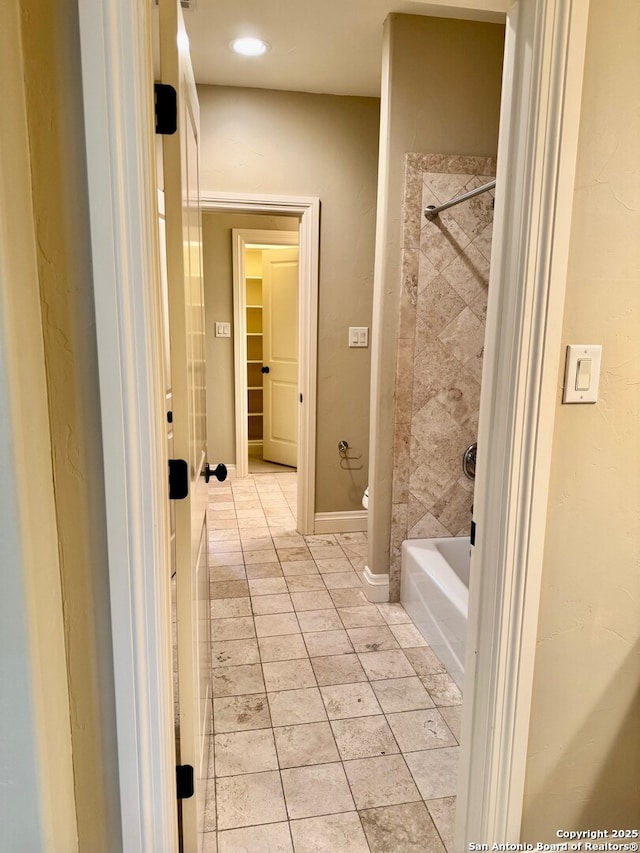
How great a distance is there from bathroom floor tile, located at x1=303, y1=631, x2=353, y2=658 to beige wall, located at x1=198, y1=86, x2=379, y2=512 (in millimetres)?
1211

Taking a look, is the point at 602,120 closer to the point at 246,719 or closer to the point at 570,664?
the point at 570,664

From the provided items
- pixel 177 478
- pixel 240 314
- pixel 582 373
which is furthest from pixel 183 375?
pixel 240 314

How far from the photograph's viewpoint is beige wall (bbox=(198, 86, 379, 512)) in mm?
3111

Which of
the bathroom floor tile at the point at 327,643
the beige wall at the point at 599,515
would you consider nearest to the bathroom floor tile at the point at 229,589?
the bathroom floor tile at the point at 327,643

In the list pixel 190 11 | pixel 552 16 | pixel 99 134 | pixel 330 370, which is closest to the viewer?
pixel 99 134

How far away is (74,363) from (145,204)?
0.28m

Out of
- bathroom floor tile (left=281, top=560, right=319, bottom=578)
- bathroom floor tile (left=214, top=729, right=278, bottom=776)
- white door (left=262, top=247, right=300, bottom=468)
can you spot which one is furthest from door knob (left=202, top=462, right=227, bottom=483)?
white door (left=262, top=247, right=300, bottom=468)

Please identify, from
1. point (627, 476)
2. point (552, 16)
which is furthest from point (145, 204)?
point (627, 476)

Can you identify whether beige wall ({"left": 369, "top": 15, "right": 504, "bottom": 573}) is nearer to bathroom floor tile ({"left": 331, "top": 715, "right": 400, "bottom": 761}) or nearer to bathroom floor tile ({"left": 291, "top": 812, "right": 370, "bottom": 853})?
bathroom floor tile ({"left": 331, "top": 715, "right": 400, "bottom": 761})

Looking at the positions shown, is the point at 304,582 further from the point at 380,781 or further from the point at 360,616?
the point at 380,781

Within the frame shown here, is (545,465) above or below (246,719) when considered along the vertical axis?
above

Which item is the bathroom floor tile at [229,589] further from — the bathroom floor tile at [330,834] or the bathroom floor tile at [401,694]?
the bathroom floor tile at [330,834]

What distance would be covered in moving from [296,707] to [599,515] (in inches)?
53.6

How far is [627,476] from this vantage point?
118 centimetres
